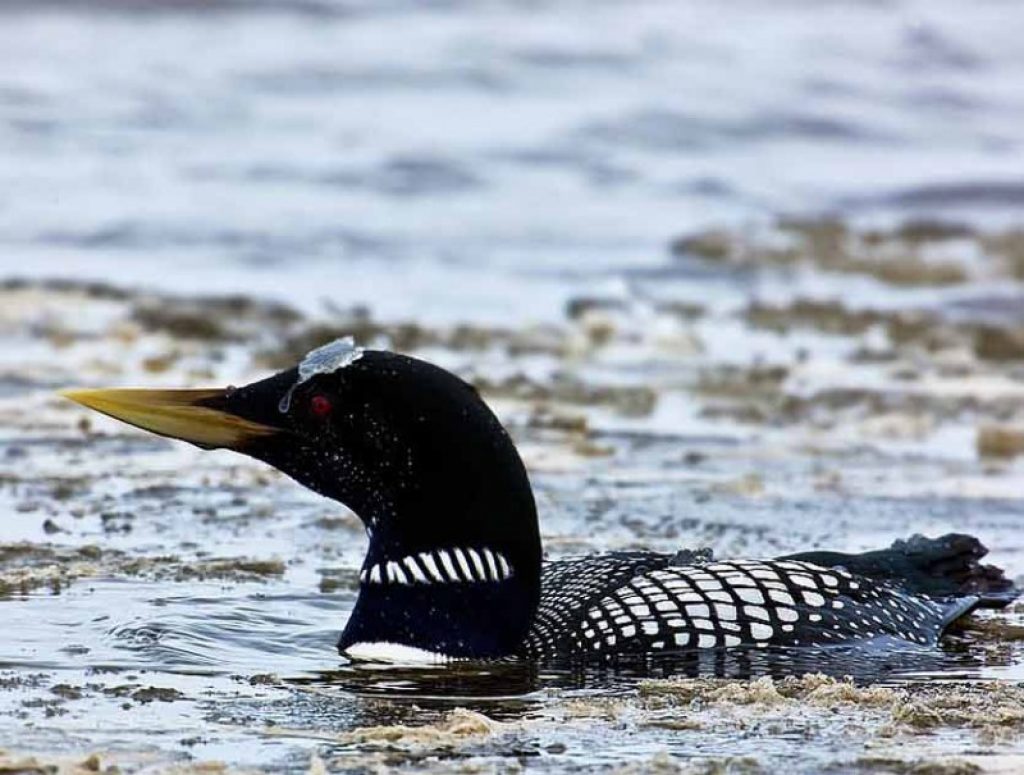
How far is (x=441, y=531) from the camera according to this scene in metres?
5.50

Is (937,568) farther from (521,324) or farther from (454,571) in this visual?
(521,324)

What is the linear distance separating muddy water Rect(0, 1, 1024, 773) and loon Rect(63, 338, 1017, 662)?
0.42 ft

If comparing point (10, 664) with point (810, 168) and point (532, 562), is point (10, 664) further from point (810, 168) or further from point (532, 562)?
point (810, 168)

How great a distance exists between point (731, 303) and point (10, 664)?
9.08 metres

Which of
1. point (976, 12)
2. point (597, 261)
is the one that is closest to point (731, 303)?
point (597, 261)

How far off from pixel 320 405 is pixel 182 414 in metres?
0.32

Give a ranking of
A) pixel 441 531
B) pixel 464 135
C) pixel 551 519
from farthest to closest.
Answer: pixel 464 135, pixel 551 519, pixel 441 531

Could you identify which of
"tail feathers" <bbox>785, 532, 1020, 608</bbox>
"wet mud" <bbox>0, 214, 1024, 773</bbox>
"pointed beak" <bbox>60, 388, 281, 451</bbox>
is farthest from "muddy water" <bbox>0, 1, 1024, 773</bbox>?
"pointed beak" <bbox>60, 388, 281, 451</bbox>

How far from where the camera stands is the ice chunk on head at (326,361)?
557cm

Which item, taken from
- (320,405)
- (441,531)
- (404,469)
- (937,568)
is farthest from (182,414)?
(937,568)

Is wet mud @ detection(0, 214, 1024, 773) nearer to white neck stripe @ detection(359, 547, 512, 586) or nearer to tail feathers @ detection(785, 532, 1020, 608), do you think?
tail feathers @ detection(785, 532, 1020, 608)

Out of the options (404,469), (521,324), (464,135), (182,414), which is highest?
(464,135)

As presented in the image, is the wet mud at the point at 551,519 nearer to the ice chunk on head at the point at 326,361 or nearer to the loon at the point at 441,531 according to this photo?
the loon at the point at 441,531

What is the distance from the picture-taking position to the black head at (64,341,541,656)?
5.48 meters
